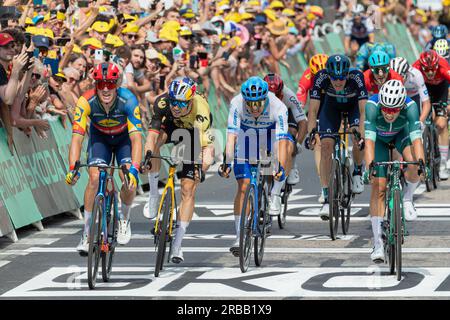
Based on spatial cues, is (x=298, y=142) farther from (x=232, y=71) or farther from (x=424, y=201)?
→ (x=232, y=71)

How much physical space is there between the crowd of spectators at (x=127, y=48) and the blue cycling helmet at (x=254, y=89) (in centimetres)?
131

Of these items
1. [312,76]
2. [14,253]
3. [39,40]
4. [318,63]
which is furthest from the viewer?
[312,76]

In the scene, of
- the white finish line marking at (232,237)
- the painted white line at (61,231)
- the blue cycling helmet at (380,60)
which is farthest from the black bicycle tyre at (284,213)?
the painted white line at (61,231)

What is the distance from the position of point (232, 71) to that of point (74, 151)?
13704mm

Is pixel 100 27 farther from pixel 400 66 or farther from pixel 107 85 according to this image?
pixel 107 85

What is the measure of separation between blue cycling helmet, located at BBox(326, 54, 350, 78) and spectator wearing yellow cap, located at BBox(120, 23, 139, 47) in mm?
5305

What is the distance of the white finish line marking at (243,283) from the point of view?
40.7 ft

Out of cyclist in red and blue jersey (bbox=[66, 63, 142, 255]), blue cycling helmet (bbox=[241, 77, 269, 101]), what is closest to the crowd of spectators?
cyclist in red and blue jersey (bbox=[66, 63, 142, 255])

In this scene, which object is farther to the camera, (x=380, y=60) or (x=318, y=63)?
(x=318, y=63)

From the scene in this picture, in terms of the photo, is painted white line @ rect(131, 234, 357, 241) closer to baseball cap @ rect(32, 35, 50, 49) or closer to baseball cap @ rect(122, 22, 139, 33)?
baseball cap @ rect(32, 35, 50, 49)

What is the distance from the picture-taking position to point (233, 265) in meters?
14.3

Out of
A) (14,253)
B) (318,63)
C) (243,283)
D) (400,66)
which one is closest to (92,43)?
(318,63)

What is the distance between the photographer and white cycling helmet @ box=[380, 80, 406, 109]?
13.8 metres

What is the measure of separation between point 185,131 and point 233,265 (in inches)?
61.0
